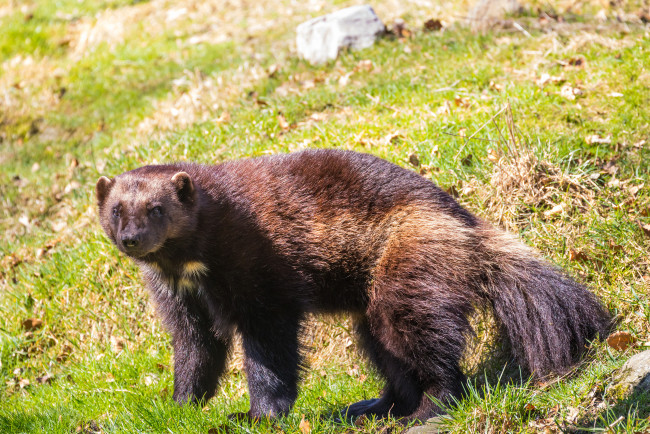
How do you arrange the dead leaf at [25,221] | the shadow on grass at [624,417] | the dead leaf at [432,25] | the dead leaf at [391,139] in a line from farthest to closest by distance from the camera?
the dead leaf at [432,25]
the dead leaf at [25,221]
the dead leaf at [391,139]
the shadow on grass at [624,417]

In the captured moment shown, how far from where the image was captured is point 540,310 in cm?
399

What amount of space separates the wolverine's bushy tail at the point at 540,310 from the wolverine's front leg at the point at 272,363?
1225mm

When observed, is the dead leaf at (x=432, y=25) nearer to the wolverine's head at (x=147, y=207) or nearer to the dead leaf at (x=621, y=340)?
the wolverine's head at (x=147, y=207)

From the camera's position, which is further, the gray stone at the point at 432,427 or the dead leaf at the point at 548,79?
the dead leaf at the point at 548,79

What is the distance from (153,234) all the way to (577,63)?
4572 mm

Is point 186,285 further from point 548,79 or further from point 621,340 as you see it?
point 548,79

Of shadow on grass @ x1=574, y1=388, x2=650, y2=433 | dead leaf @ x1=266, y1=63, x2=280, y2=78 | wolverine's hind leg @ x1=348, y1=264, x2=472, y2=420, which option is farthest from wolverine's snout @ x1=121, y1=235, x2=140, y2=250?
dead leaf @ x1=266, y1=63, x2=280, y2=78

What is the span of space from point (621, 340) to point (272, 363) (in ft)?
6.61

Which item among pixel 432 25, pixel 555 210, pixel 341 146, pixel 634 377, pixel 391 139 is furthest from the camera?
pixel 432 25

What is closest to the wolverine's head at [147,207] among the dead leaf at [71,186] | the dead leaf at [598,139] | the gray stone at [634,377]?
the gray stone at [634,377]

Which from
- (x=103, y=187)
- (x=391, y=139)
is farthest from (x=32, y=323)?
(x=391, y=139)

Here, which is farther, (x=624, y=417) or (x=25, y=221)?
(x=25, y=221)

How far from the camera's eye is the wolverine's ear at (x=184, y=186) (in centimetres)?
402

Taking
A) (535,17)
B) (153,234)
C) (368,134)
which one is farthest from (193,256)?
(535,17)
